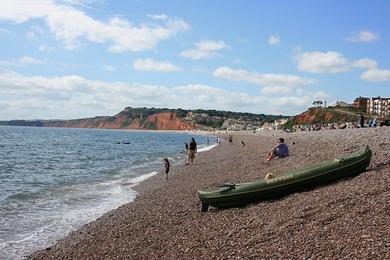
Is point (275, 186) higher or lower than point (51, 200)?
higher

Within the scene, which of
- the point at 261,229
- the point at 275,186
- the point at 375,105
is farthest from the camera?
the point at 375,105

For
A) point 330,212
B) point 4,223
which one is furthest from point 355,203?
point 4,223

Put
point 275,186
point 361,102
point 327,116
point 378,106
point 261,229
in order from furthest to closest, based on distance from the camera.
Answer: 1. point 361,102
2. point 378,106
3. point 327,116
4. point 275,186
5. point 261,229

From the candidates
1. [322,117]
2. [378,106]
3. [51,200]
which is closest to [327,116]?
[322,117]

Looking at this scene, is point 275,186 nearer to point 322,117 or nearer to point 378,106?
point 322,117

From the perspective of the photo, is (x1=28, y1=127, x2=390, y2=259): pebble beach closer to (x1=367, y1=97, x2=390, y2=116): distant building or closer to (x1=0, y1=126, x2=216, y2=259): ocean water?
(x1=0, y1=126, x2=216, y2=259): ocean water

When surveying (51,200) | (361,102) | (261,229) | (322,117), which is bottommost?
(51,200)

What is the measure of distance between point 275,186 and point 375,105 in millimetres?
137993

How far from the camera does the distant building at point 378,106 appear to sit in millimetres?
130875

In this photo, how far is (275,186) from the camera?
12109 millimetres

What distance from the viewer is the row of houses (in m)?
131

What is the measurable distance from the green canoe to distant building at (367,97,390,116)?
408 feet

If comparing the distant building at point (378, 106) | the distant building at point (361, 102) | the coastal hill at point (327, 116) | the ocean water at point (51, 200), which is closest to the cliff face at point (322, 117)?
the coastal hill at point (327, 116)

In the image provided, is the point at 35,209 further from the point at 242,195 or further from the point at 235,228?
the point at 235,228
